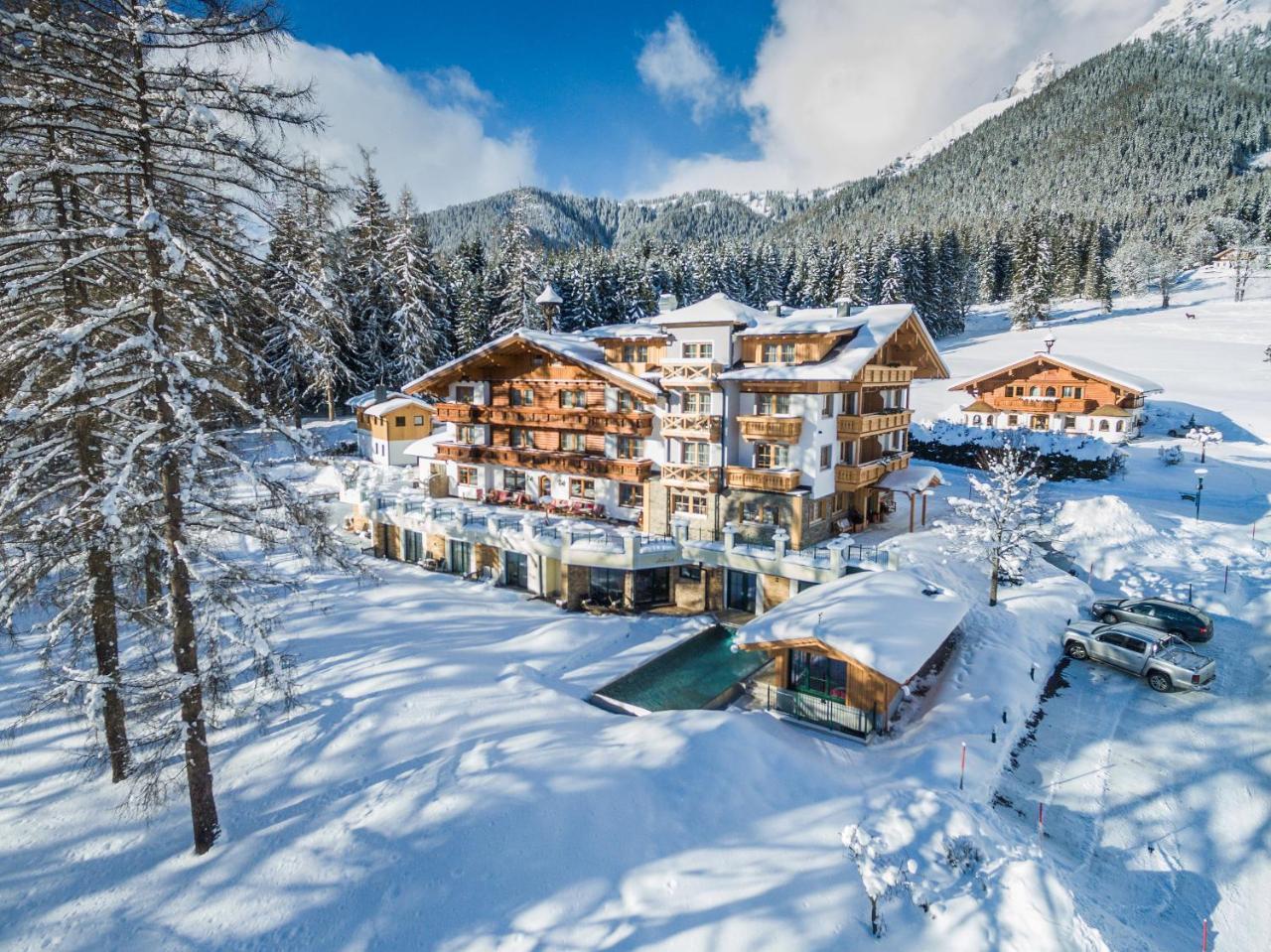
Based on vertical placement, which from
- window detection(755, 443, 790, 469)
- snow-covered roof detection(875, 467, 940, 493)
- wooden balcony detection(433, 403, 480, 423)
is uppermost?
wooden balcony detection(433, 403, 480, 423)

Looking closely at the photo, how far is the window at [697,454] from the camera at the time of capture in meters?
27.5

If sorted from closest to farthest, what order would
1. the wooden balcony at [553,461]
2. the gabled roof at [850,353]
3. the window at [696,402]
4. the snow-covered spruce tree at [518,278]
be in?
1. the gabled roof at [850,353]
2. the window at [696,402]
3. the wooden balcony at [553,461]
4. the snow-covered spruce tree at [518,278]

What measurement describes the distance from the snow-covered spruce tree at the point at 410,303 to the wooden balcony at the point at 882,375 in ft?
127

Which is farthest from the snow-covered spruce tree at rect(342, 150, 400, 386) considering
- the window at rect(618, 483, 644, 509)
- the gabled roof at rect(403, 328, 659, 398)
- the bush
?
the bush

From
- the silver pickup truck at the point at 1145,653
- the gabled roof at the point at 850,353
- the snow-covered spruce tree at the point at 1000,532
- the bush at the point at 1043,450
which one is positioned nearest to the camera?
the silver pickup truck at the point at 1145,653

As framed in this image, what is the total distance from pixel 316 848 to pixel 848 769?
1210cm

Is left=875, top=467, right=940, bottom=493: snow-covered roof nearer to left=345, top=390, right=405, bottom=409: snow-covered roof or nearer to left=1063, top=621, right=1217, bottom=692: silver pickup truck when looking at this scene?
left=1063, top=621, right=1217, bottom=692: silver pickup truck

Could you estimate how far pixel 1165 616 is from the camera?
2183cm

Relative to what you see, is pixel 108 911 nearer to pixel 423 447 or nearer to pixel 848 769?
pixel 848 769

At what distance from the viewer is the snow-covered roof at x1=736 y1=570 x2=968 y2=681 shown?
16.9m

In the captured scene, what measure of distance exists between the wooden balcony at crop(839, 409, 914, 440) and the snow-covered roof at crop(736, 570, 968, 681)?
7.61 meters

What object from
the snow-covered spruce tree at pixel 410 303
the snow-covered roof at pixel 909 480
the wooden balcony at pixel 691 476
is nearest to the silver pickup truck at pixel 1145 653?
the snow-covered roof at pixel 909 480

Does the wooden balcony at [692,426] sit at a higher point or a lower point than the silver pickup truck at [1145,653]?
higher

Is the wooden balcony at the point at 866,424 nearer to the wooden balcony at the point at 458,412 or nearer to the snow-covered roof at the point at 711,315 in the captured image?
the snow-covered roof at the point at 711,315
